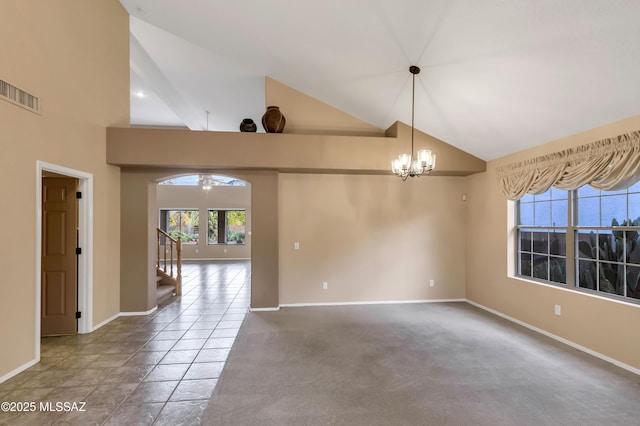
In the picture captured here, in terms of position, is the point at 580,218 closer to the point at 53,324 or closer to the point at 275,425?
the point at 275,425

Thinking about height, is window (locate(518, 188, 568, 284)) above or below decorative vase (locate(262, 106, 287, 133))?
below

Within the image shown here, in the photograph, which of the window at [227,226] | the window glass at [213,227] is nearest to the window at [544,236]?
the window at [227,226]

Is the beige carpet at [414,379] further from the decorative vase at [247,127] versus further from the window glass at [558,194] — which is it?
the decorative vase at [247,127]

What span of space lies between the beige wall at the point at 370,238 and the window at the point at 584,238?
48.8 inches

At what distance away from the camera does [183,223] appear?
1191 cm

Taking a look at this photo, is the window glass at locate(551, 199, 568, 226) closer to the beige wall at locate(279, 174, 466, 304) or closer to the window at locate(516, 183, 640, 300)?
the window at locate(516, 183, 640, 300)

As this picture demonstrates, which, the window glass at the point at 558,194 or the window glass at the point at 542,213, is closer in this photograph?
the window glass at the point at 558,194

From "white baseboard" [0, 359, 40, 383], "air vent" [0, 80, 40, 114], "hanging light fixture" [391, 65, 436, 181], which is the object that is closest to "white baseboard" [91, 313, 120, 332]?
"white baseboard" [0, 359, 40, 383]

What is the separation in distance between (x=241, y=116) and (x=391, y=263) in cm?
548

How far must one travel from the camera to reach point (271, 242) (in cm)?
487

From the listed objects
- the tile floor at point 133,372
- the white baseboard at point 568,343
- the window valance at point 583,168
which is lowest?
the white baseboard at point 568,343

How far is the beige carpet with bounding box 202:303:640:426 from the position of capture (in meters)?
2.21

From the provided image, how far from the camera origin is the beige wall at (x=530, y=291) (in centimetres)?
296

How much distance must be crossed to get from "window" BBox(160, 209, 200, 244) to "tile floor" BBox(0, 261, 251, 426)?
767 centimetres
